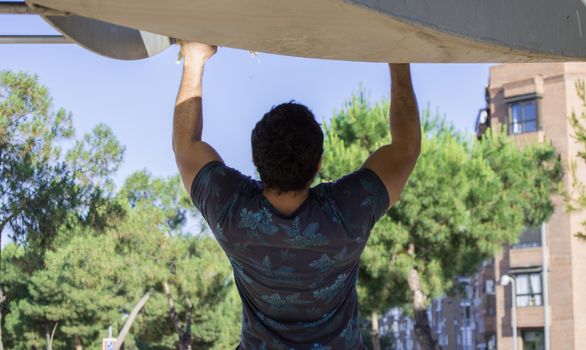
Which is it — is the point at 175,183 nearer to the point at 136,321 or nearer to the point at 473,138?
the point at 136,321

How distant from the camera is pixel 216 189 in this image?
2.69m

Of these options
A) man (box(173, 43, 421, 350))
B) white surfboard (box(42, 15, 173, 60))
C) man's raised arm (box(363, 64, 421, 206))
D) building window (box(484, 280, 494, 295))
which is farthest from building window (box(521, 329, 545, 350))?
man (box(173, 43, 421, 350))

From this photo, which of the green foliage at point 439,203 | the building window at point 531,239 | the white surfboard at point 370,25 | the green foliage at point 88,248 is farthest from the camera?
the building window at point 531,239

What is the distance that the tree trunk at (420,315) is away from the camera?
27.6 m

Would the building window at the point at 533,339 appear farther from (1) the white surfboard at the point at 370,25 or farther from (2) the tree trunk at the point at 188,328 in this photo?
(1) the white surfboard at the point at 370,25

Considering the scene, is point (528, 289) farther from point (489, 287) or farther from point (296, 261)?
point (296, 261)

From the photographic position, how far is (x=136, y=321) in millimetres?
50500

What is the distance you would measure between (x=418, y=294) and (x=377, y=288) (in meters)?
1.56

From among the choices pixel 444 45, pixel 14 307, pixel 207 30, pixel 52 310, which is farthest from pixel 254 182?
pixel 14 307

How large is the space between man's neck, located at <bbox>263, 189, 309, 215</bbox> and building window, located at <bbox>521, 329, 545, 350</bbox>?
49.7 metres

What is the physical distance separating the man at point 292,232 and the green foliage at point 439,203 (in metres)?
23.7

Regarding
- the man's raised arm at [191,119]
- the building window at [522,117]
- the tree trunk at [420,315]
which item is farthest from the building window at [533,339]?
the man's raised arm at [191,119]

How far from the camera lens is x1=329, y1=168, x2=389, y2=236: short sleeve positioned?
2.65 metres

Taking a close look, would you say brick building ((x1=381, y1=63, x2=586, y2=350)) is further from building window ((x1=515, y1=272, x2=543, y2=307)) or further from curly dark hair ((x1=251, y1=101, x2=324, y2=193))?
curly dark hair ((x1=251, y1=101, x2=324, y2=193))
